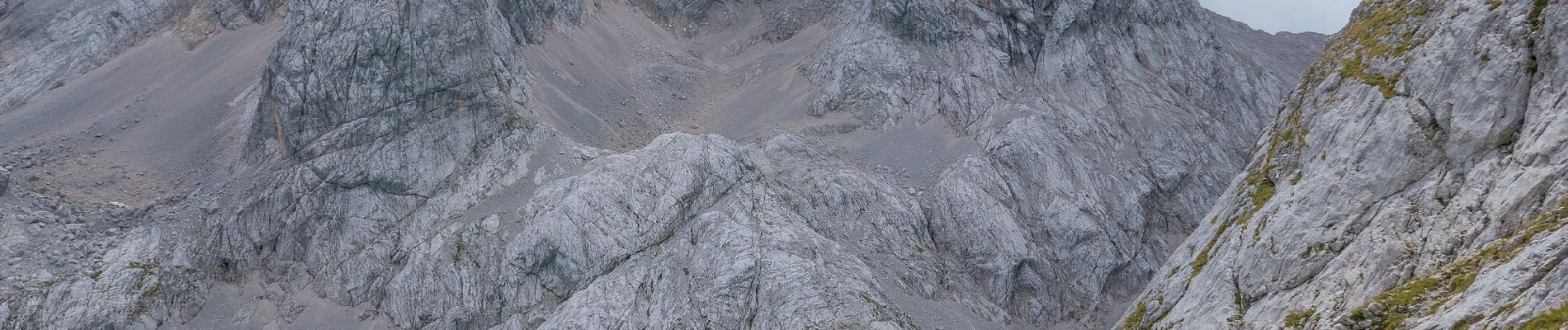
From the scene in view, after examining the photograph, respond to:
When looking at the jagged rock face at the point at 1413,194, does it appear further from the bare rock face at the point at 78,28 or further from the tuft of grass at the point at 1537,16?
the bare rock face at the point at 78,28

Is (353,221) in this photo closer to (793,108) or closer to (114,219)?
(114,219)

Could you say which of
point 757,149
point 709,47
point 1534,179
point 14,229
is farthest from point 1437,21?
point 14,229

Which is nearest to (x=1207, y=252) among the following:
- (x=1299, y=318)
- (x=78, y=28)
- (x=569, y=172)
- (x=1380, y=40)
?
(x=1299, y=318)

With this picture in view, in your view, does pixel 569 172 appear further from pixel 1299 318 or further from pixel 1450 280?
pixel 1450 280

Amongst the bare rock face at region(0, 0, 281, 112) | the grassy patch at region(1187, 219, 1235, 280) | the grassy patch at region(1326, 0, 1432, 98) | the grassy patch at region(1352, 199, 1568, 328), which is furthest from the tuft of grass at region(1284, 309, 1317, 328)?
the bare rock face at region(0, 0, 281, 112)

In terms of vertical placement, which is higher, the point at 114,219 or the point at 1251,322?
the point at 1251,322

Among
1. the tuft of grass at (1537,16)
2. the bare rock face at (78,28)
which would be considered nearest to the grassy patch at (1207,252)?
the tuft of grass at (1537,16)

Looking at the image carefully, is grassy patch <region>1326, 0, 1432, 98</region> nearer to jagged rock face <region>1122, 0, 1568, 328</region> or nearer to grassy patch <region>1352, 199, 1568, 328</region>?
jagged rock face <region>1122, 0, 1568, 328</region>
